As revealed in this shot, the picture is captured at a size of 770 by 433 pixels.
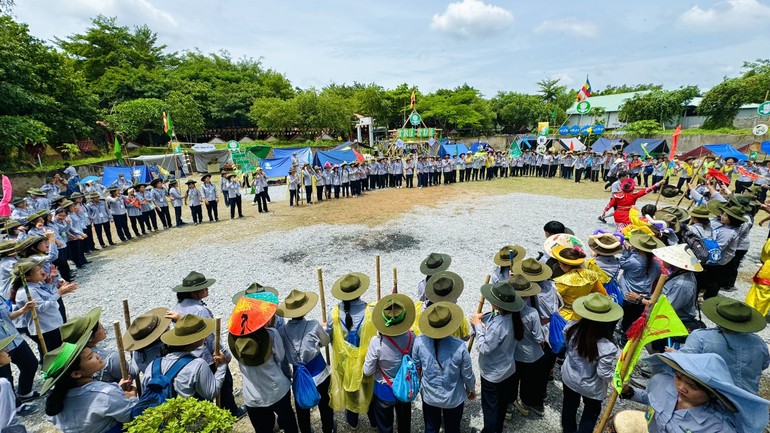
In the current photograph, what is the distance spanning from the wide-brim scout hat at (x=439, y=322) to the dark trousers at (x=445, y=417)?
2.89 feet

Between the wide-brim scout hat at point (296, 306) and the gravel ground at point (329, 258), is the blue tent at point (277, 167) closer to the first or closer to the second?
the gravel ground at point (329, 258)

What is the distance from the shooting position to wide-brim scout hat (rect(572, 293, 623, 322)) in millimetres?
2902

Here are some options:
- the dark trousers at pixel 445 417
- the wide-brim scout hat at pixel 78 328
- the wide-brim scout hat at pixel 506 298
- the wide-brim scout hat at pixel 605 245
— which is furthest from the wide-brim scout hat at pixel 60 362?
the wide-brim scout hat at pixel 605 245

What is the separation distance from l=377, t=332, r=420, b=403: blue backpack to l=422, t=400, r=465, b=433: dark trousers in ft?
1.12

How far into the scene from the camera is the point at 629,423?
265 centimetres

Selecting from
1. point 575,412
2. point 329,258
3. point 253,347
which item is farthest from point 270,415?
point 329,258

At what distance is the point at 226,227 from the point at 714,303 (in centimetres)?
1245

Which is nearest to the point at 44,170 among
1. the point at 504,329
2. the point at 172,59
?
the point at 504,329

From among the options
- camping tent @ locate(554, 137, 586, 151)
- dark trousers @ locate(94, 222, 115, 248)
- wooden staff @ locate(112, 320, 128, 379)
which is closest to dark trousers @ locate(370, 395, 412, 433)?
wooden staff @ locate(112, 320, 128, 379)

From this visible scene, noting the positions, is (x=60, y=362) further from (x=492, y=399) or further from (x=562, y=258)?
(x=562, y=258)

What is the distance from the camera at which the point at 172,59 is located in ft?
169

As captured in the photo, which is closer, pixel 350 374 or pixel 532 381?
pixel 350 374

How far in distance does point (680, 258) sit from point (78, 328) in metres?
6.16

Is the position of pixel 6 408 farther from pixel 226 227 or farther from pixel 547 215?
pixel 547 215
